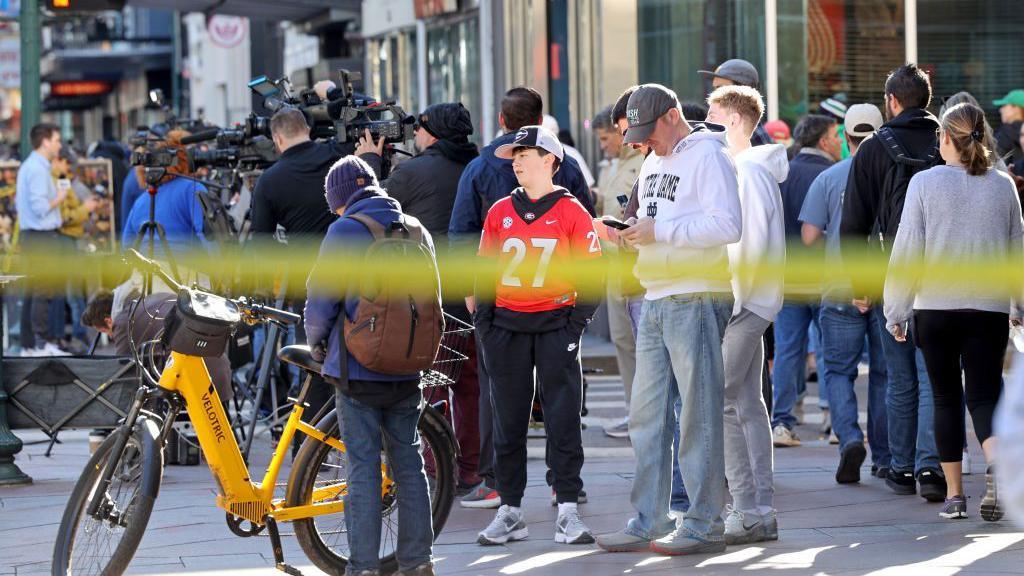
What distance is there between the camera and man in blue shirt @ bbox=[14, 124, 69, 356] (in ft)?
50.4

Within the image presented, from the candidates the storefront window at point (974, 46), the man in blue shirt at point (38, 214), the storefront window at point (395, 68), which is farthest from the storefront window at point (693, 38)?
the storefront window at point (395, 68)

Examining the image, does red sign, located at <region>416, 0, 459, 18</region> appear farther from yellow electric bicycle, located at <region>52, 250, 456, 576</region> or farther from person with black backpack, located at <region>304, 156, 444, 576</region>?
person with black backpack, located at <region>304, 156, 444, 576</region>

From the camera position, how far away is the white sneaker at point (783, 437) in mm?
9961

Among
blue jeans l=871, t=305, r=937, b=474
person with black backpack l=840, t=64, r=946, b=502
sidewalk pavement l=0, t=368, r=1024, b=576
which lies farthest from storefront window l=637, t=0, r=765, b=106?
blue jeans l=871, t=305, r=937, b=474

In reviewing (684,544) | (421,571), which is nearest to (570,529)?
(684,544)

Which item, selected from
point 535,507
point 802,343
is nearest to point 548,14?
point 802,343

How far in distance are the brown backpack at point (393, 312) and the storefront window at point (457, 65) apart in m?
15.2

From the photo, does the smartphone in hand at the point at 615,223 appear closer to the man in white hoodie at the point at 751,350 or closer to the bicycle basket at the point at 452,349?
the man in white hoodie at the point at 751,350

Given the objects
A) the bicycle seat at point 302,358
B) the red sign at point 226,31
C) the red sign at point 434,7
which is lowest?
the bicycle seat at point 302,358

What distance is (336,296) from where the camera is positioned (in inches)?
238

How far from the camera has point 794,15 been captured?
632 inches

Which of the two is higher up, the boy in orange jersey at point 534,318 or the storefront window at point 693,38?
the storefront window at point 693,38

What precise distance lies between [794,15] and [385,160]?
25.7 feet

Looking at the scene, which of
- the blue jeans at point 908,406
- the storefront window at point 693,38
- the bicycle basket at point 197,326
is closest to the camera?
the bicycle basket at point 197,326
